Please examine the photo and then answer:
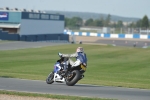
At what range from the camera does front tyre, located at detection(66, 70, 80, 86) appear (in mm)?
18422

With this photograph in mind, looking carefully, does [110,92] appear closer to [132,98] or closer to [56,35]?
[132,98]

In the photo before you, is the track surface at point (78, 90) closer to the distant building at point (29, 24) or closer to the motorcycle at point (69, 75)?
the motorcycle at point (69, 75)

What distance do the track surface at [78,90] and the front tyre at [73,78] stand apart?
24 centimetres

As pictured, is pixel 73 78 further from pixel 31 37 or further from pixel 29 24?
pixel 29 24

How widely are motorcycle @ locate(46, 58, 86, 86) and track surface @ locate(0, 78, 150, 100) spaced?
0.24 meters

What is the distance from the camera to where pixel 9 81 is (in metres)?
19.6

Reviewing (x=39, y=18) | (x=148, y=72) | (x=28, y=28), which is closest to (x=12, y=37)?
(x=28, y=28)

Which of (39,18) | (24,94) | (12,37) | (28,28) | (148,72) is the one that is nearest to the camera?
(24,94)

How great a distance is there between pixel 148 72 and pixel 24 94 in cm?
1733

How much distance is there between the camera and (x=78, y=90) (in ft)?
56.2

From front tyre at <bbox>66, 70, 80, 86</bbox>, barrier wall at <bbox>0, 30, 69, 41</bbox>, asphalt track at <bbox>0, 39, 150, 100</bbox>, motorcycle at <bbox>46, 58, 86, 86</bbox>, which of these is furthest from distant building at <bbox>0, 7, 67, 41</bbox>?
asphalt track at <bbox>0, 39, 150, 100</bbox>

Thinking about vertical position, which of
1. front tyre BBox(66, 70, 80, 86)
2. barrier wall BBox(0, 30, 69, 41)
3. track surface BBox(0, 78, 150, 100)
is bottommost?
barrier wall BBox(0, 30, 69, 41)

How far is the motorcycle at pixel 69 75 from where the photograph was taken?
727 inches

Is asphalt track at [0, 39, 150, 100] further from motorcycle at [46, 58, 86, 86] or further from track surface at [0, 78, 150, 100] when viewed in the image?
motorcycle at [46, 58, 86, 86]
